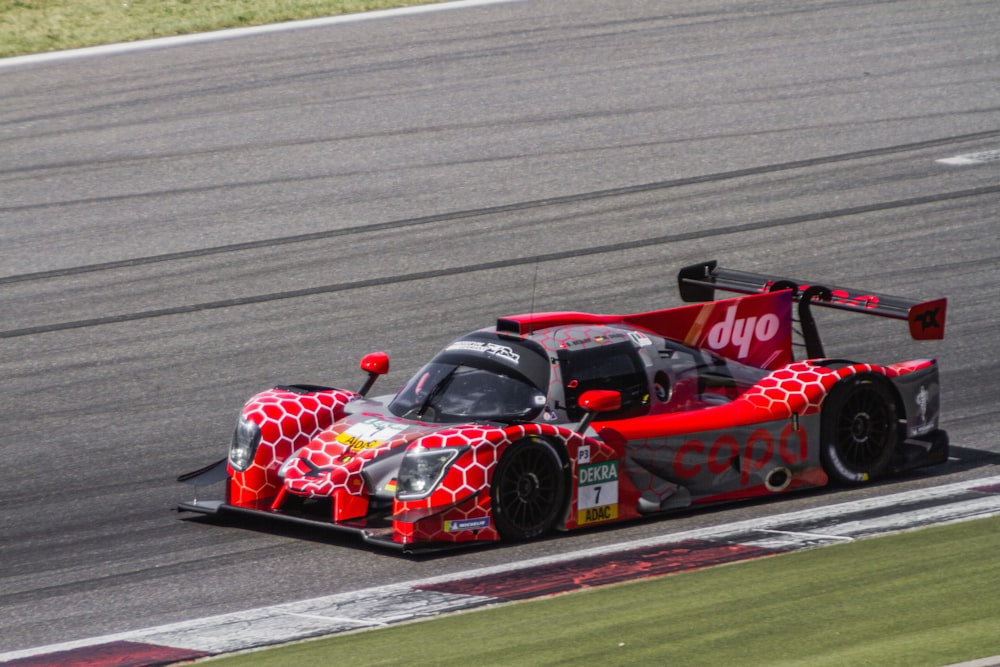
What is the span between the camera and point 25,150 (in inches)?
858

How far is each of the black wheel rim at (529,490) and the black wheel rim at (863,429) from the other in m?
2.27

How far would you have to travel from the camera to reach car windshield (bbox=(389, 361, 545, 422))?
10055 millimetres

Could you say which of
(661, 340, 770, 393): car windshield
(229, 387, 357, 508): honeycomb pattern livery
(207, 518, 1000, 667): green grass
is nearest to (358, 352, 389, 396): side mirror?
(229, 387, 357, 508): honeycomb pattern livery

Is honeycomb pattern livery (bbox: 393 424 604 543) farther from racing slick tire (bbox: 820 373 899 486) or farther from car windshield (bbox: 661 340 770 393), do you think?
racing slick tire (bbox: 820 373 899 486)

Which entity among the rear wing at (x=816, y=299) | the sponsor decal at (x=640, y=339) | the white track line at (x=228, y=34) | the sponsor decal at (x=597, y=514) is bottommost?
the sponsor decal at (x=597, y=514)

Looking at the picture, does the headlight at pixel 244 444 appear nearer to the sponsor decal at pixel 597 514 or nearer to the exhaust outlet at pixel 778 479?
the sponsor decal at pixel 597 514

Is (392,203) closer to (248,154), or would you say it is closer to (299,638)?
(248,154)

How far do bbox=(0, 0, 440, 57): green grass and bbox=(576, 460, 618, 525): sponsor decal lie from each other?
18.2m

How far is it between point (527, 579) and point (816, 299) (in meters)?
3.84

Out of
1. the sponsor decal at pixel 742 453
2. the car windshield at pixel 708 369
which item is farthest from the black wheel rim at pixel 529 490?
the car windshield at pixel 708 369

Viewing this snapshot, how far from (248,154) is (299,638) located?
14.4 m

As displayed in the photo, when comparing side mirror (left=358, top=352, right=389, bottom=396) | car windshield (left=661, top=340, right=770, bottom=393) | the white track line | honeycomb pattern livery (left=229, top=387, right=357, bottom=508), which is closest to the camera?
honeycomb pattern livery (left=229, top=387, right=357, bottom=508)

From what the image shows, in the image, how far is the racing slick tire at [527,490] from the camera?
9.55 meters

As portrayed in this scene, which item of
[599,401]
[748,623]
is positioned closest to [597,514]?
[599,401]
